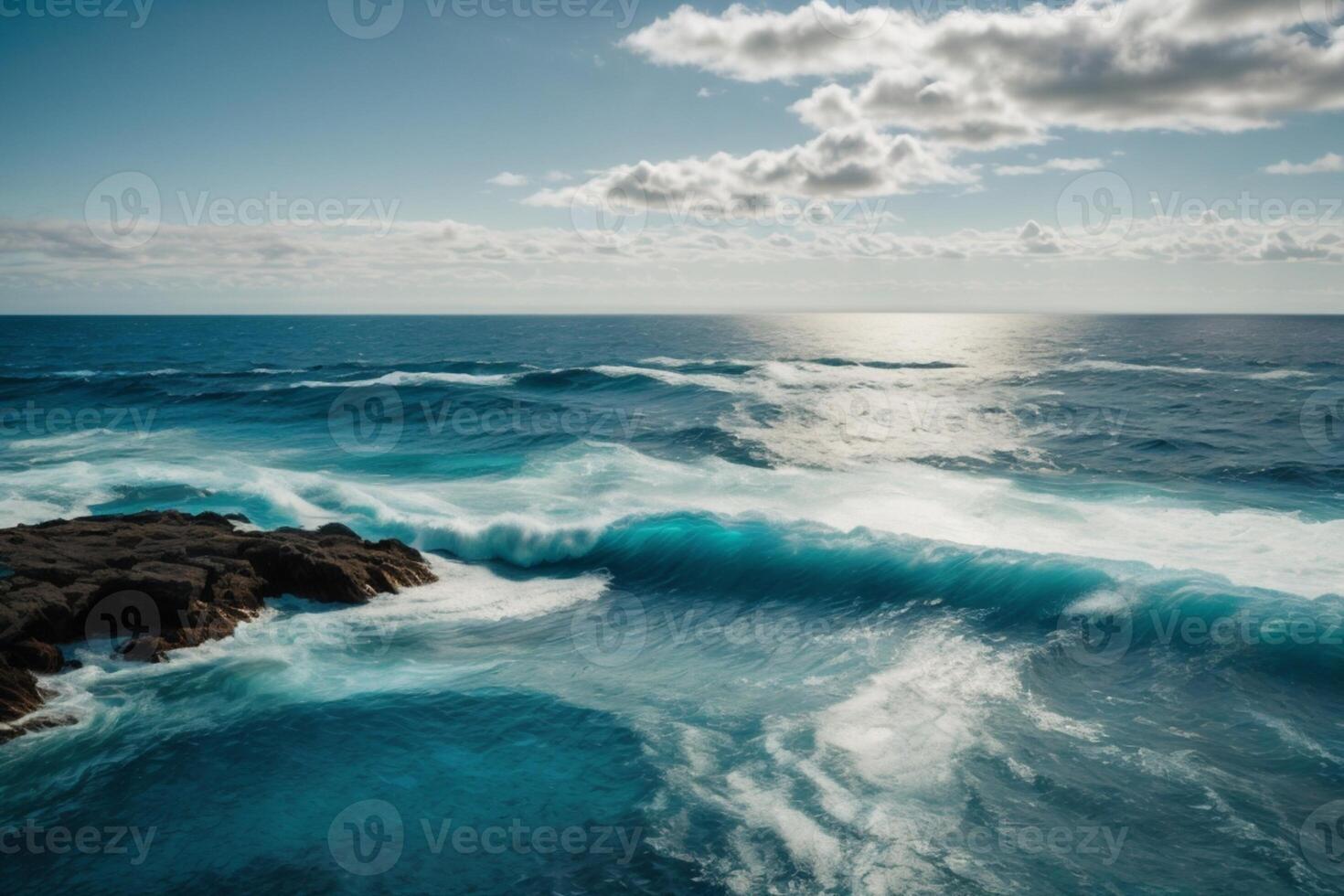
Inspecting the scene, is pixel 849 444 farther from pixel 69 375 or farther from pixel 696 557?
pixel 69 375

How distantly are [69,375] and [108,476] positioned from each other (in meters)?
42.6
